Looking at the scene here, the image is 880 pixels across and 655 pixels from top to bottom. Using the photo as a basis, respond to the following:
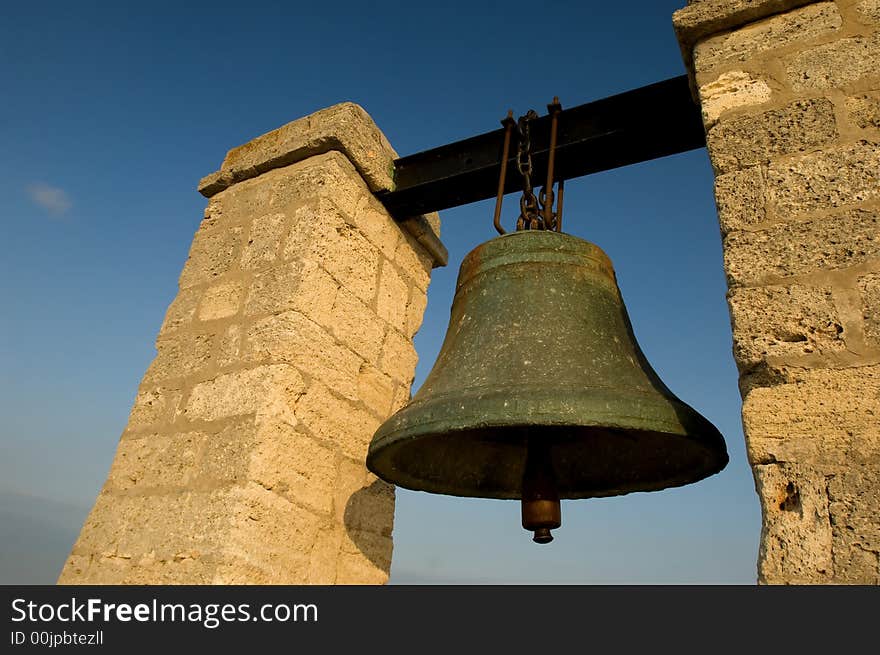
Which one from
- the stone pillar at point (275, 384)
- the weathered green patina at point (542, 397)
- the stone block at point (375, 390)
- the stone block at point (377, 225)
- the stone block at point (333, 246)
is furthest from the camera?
the stone block at point (377, 225)

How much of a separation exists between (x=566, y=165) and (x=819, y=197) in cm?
99

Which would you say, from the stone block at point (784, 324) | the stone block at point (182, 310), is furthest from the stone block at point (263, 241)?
the stone block at point (784, 324)

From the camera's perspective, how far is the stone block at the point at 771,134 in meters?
1.63

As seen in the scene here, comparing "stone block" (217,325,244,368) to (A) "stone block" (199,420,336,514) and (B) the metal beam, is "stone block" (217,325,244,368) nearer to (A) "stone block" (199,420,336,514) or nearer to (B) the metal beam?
(A) "stone block" (199,420,336,514)

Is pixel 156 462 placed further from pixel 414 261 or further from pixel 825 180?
pixel 825 180

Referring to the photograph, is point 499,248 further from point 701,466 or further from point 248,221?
point 248,221

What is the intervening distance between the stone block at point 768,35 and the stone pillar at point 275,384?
1.27 m

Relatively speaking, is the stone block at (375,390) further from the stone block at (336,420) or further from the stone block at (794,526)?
the stone block at (794,526)

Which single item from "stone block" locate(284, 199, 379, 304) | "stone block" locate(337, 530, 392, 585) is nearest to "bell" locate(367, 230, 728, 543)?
"stone block" locate(337, 530, 392, 585)

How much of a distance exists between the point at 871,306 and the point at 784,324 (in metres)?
0.16

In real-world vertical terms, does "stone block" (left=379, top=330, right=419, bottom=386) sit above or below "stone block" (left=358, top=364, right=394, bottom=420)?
above

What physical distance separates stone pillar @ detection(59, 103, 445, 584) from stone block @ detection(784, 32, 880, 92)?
1487 mm

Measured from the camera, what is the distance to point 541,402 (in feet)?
4.70

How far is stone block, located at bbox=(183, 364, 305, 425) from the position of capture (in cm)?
204
